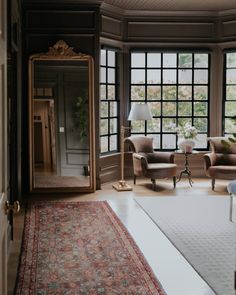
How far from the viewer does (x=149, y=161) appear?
813cm

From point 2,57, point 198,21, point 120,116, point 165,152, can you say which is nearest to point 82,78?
point 120,116

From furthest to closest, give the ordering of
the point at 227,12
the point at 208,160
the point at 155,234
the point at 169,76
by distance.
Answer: the point at 169,76 → the point at 227,12 → the point at 208,160 → the point at 155,234

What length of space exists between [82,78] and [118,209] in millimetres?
2198

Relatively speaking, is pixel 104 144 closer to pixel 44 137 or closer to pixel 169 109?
pixel 44 137

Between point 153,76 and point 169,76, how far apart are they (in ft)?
0.96

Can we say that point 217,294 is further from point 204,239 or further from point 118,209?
point 118,209

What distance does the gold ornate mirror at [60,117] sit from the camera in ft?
23.7

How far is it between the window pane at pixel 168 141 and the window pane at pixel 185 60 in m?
1.27

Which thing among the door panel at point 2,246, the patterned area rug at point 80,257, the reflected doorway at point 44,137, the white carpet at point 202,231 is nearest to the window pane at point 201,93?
the white carpet at point 202,231

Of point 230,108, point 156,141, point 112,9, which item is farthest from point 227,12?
point 156,141

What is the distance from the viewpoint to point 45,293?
3.50 metres

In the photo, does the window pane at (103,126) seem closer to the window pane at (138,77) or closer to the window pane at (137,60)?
the window pane at (138,77)

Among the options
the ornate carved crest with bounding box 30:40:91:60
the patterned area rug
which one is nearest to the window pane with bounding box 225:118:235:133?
the ornate carved crest with bounding box 30:40:91:60

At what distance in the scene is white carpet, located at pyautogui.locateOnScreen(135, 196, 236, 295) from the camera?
3.94 m
